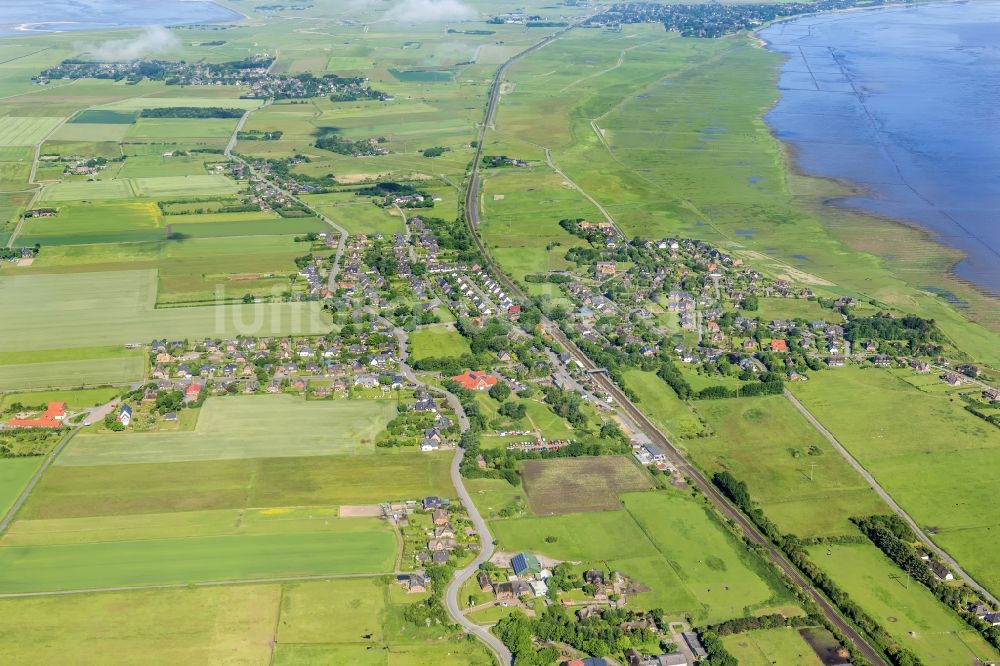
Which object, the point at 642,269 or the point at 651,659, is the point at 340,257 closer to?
the point at 642,269

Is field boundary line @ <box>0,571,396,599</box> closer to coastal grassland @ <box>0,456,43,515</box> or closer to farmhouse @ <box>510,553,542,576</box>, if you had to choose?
farmhouse @ <box>510,553,542,576</box>

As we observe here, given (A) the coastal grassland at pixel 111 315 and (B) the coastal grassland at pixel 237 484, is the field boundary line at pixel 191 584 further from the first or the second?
(A) the coastal grassland at pixel 111 315

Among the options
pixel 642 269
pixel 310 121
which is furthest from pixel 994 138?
pixel 310 121

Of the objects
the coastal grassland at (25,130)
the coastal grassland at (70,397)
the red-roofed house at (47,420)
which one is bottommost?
the coastal grassland at (70,397)

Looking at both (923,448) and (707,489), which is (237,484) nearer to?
(707,489)

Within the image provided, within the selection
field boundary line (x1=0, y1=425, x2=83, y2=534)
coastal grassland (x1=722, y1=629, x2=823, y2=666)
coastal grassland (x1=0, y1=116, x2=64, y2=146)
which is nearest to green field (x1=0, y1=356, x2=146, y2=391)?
field boundary line (x1=0, y1=425, x2=83, y2=534)

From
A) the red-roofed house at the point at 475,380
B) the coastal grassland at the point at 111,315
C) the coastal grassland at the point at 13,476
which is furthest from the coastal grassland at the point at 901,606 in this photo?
the coastal grassland at the point at 111,315
